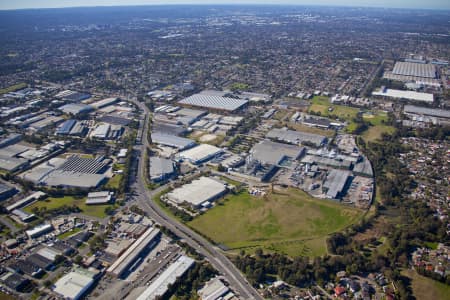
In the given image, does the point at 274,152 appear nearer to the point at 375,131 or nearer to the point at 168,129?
the point at 168,129

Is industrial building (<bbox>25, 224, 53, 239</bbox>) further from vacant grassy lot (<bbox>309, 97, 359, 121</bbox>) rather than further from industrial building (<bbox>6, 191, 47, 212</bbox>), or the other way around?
vacant grassy lot (<bbox>309, 97, 359, 121</bbox>)

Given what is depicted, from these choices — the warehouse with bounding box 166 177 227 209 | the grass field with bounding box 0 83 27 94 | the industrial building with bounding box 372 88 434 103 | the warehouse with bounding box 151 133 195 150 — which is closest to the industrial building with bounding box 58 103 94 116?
the warehouse with bounding box 151 133 195 150

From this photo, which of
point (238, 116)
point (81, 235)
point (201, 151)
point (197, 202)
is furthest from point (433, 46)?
point (81, 235)

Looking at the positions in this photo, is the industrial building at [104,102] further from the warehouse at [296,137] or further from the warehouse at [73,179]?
the warehouse at [296,137]

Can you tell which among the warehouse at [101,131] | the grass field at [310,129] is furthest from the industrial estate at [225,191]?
the warehouse at [101,131]

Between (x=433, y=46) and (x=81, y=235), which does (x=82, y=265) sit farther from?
(x=433, y=46)

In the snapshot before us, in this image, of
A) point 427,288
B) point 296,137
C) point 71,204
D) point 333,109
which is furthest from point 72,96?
→ point 427,288
